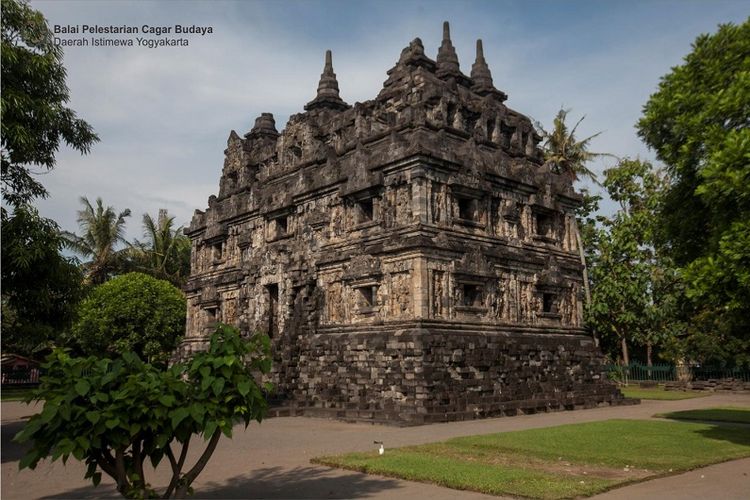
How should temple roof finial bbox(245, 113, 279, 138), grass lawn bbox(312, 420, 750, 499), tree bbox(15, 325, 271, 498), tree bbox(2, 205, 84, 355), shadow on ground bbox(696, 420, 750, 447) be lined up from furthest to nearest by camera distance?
temple roof finial bbox(245, 113, 279, 138) → shadow on ground bbox(696, 420, 750, 447) → tree bbox(2, 205, 84, 355) → grass lawn bbox(312, 420, 750, 499) → tree bbox(15, 325, 271, 498)

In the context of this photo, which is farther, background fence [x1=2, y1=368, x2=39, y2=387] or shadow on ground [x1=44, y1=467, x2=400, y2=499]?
background fence [x1=2, y1=368, x2=39, y2=387]

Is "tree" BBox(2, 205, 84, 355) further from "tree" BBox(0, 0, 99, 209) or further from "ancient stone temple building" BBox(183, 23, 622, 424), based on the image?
"ancient stone temple building" BBox(183, 23, 622, 424)

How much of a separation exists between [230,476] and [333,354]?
10.2 meters

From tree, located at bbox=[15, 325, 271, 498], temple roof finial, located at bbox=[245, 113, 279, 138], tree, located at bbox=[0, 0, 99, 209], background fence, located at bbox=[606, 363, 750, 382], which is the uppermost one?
temple roof finial, located at bbox=[245, 113, 279, 138]

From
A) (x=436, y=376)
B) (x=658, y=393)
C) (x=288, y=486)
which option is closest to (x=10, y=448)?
(x=288, y=486)

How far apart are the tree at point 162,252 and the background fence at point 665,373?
1086 inches

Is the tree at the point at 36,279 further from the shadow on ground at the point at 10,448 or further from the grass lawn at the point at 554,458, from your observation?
the grass lawn at the point at 554,458

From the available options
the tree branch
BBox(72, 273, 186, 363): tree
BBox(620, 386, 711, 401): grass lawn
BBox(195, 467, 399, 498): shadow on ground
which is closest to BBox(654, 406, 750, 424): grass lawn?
BBox(620, 386, 711, 401): grass lawn

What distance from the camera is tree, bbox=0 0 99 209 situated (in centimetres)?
1048

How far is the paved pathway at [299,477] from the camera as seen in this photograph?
7.82 metres

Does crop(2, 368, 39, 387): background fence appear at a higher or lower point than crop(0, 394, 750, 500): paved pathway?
higher

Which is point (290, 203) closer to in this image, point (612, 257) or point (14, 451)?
point (14, 451)

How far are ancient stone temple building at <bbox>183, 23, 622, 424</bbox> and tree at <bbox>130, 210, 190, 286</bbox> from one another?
16.6m

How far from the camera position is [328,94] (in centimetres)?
2756
